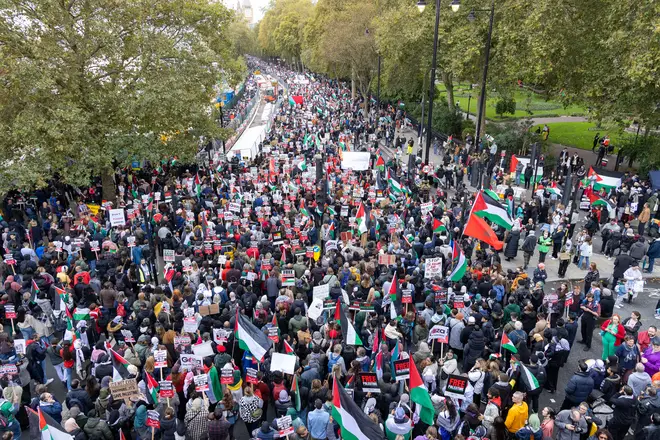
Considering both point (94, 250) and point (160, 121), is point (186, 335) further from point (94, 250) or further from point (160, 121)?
point (160, 121)

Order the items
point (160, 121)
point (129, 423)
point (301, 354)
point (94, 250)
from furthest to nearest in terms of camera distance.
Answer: point (160, 121), point (94, 250), point (301, 354), point (129, 423)

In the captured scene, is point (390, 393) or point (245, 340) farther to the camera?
point (245, 340)

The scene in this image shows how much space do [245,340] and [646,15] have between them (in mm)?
21594

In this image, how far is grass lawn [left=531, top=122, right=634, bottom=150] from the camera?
34688 mm

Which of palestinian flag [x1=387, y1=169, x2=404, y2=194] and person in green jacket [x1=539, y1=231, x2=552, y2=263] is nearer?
person in green jacket [x1=539, y1=231, x2=552, y2=263]

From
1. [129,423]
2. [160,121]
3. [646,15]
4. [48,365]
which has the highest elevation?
[646,15]

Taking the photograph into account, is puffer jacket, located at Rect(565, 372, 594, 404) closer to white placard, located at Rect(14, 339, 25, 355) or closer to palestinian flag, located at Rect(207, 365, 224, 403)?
palestinian flag, located at Rect(207, 365, 224, 403)

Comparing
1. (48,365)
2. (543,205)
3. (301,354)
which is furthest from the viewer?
(543,205)

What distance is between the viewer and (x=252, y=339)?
33.0 feet

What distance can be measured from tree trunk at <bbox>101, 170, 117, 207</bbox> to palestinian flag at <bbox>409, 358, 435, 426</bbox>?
62.6 feet

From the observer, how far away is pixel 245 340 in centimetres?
1005

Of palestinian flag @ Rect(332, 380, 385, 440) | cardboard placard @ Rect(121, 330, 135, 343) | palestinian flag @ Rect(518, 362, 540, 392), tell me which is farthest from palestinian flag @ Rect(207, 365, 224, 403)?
palestinian flag @ Rect(518, 362, 540, 392)

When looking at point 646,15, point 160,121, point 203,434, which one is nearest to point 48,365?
point 203,434

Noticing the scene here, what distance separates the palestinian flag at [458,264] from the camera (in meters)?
13.5
